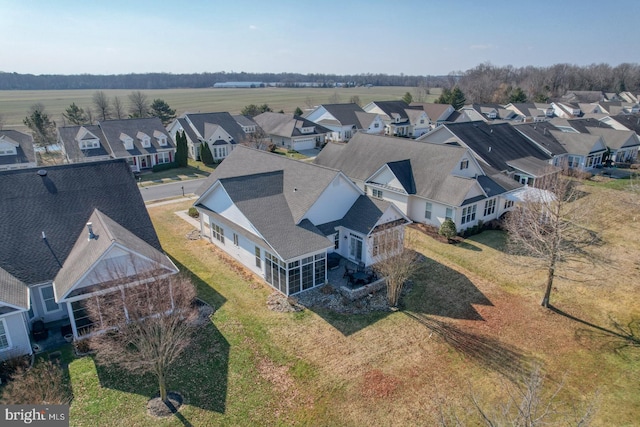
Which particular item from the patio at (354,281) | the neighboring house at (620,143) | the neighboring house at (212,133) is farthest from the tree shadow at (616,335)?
the neighboring house at (212,133)

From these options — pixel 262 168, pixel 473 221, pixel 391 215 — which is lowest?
pixel 473 221

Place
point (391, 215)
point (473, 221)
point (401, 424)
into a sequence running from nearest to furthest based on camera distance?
point (401, 424) < point (391, 215) < point (473, 221)

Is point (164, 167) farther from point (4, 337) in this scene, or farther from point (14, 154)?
point (4, 337)

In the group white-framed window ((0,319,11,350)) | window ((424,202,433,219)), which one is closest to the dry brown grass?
window ((424,202,433,219))

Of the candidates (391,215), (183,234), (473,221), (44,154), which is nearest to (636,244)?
(473,221)

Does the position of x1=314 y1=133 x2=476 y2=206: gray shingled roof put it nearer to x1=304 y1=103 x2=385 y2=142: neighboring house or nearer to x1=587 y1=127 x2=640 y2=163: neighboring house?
x1=304 y1=103 x2=385 y2=142: neighboring house

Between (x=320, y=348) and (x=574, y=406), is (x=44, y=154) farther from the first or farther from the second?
(x=574, y=406)

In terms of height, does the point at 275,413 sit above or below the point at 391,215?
below
